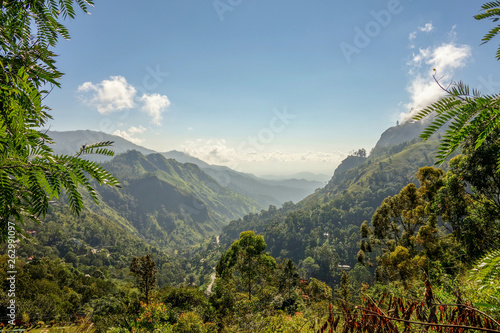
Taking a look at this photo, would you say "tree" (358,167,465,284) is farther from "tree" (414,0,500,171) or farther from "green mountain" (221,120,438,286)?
"green mountain" (221,120,438,286)

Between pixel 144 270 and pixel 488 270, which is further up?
pixel 488 270

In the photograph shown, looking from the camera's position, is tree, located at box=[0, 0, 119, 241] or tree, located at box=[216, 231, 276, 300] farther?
tree, located at box=[216, 231, 276, 300]

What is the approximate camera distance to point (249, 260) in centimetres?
1797

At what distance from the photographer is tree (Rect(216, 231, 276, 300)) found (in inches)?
703

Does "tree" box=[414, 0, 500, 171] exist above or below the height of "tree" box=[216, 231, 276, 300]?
above

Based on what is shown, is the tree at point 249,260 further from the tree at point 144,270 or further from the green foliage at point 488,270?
the green foliage at point 488,270

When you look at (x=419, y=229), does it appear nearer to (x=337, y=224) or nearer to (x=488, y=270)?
(x=488, y=270)

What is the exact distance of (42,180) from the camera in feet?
6.17

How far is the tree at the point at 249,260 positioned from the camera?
17.8m
